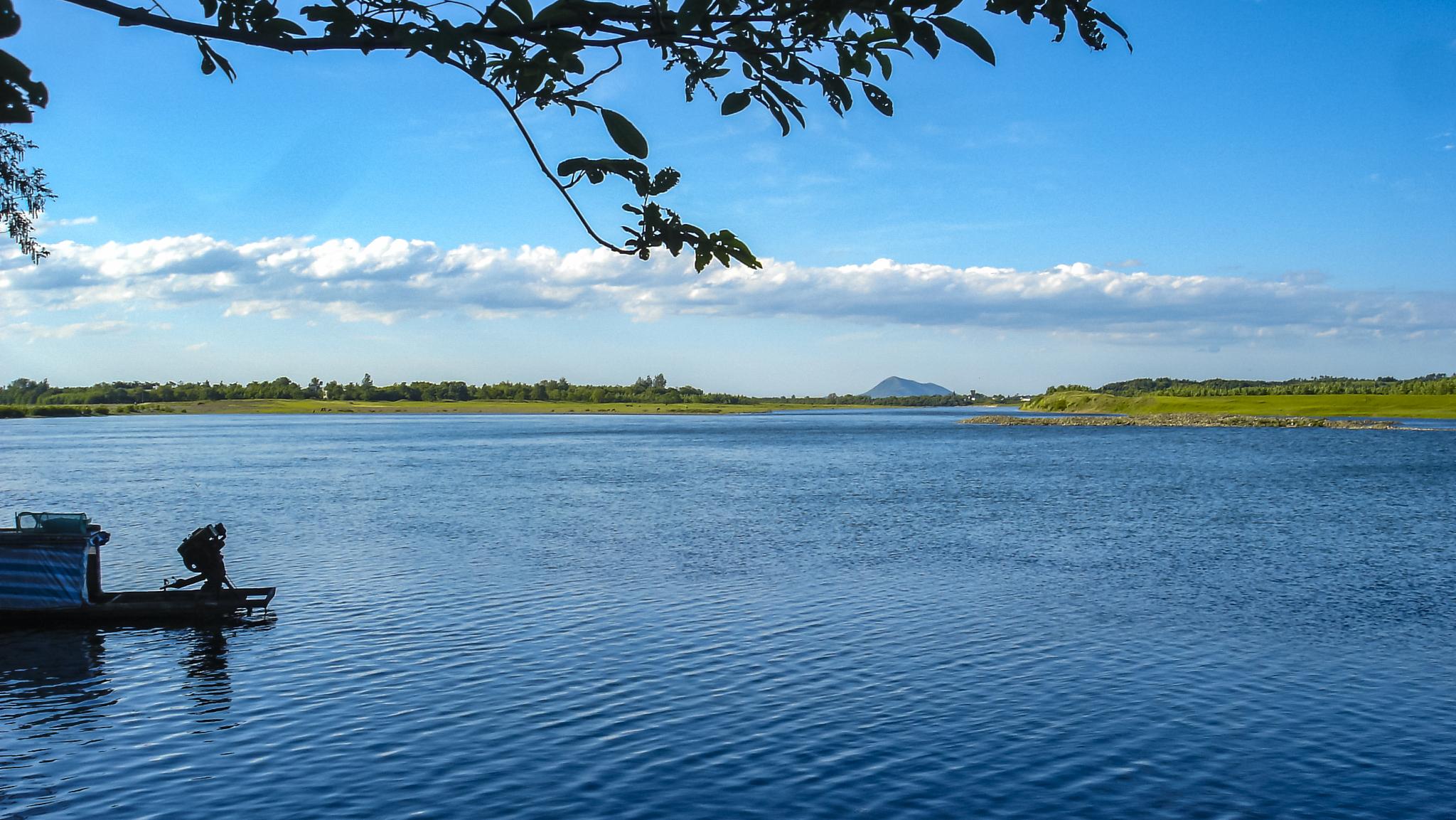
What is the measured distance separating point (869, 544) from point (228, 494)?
43.5m

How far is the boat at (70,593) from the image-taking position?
89.3ft

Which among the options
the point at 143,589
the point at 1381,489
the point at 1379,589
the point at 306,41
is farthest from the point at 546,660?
the point at 1381,489

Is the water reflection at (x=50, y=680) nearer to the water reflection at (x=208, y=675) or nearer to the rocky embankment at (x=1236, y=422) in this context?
the water reflection at (x=208, y=675)

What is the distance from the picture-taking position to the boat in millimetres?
27219

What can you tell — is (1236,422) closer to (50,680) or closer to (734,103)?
(50,680)

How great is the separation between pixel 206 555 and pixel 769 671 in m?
17.2

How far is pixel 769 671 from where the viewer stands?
72.1ft

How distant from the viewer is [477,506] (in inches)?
2254

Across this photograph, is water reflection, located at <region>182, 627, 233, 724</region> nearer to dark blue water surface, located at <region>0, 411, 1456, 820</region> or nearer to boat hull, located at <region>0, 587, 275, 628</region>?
dark blue water surface, located at <region>0, 411, 1456, 820</region>

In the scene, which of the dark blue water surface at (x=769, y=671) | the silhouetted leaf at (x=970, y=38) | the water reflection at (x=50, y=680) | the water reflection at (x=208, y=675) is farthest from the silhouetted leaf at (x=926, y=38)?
the water reflection at (x=50, y=680)

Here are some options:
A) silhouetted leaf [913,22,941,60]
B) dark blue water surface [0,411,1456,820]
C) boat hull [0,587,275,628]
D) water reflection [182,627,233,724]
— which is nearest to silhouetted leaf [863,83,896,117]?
silhouetted leaf [913,22,941,60]

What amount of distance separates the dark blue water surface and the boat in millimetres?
764

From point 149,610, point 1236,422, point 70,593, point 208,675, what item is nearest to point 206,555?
point 149,610

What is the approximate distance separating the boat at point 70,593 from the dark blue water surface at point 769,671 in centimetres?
→ 76
